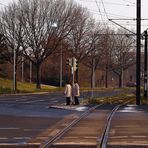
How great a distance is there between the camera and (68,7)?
84625 millimetres

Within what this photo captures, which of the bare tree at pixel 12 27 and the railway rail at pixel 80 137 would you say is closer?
the railway rail at pixel 80 137

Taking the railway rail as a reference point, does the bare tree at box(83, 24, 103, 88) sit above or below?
above

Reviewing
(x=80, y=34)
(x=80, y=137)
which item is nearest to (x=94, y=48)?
(x=80, y=34)

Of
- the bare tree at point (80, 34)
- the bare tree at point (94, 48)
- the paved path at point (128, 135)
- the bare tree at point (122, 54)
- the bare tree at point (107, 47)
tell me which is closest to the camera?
the paved path at point (128, 135)

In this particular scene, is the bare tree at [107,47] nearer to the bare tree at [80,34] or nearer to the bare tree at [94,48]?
the bare tree at [94,48]

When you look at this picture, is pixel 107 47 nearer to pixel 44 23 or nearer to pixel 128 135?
pixel 44 23

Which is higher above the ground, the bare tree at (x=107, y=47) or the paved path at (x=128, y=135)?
the bare tree at (x=107, y=47)

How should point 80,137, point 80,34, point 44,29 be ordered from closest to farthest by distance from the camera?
point 80,137 < point 44,29 < point 80,34

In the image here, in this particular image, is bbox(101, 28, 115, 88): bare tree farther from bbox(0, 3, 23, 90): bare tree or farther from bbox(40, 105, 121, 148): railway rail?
bbox(40, 105, 121, 148): railway rail

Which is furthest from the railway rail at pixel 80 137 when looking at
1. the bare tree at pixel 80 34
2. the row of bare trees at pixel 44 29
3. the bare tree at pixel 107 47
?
the bare tree at pixel 107 47

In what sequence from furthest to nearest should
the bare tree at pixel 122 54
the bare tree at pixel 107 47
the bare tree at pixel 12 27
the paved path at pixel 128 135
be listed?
the bare tree at pixel 122 54, the bare tree at pixel 107 47, the bare tree at pixel 12 27, the paved path at pixel 128 135

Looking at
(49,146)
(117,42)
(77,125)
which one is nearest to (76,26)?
(117,42)

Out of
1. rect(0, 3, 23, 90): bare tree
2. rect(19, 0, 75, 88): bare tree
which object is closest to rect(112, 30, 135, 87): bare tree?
rect(19, 0, 75, 88): bare tree

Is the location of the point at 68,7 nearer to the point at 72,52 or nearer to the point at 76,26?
the point at 76,26
